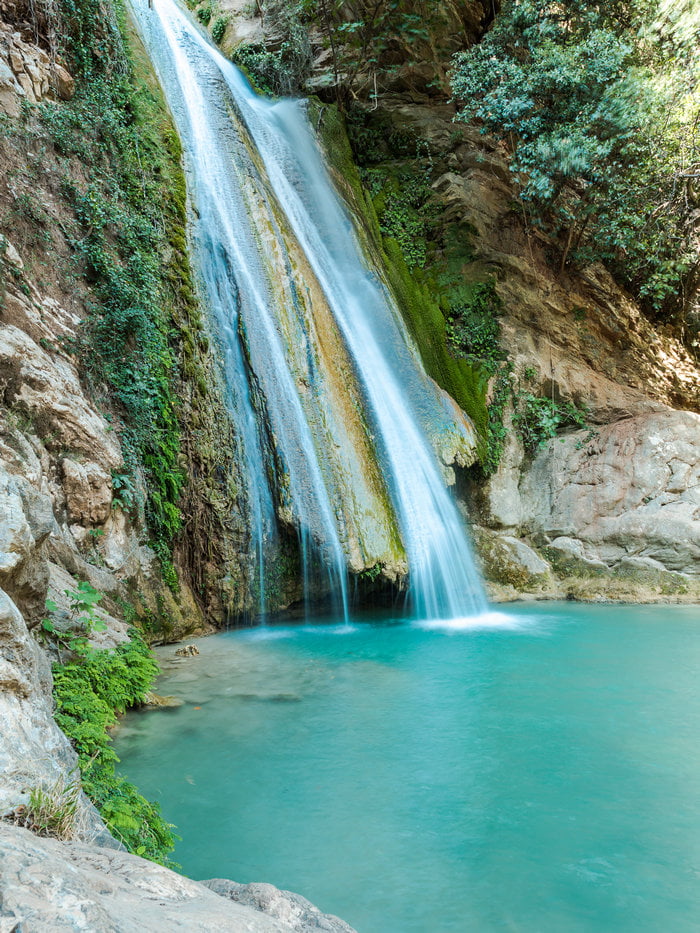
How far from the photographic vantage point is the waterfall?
795 cm

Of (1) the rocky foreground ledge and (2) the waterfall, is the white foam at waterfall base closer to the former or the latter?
(2) the waterfall

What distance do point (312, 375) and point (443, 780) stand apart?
19.6 feet

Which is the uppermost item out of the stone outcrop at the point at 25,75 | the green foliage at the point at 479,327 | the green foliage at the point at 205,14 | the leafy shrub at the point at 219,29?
the green foliage at the point at 205,14

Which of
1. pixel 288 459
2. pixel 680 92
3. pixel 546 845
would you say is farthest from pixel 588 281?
pixel 546 845

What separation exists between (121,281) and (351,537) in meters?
4.27

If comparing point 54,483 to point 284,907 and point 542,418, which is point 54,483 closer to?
point 284,907

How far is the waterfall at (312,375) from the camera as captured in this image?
795 cm

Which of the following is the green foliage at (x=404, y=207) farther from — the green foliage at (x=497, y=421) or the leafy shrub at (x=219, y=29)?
the leafy shrub at (x=219, y=29)

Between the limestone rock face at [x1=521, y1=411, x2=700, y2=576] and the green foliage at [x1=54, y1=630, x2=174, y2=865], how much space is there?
7482 millimetres

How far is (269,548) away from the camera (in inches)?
311

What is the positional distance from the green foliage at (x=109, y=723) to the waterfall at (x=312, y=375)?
2.94 meters

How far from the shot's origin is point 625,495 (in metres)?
10.2

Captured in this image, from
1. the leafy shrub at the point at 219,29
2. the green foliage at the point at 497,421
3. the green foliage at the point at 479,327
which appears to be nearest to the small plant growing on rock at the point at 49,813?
the green foliage at the point at 497,421

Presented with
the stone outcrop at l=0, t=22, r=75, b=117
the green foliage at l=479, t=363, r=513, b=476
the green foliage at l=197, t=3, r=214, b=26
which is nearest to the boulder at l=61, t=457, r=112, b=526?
the stone outcrop at l=0, t=22, r=75, b=117
